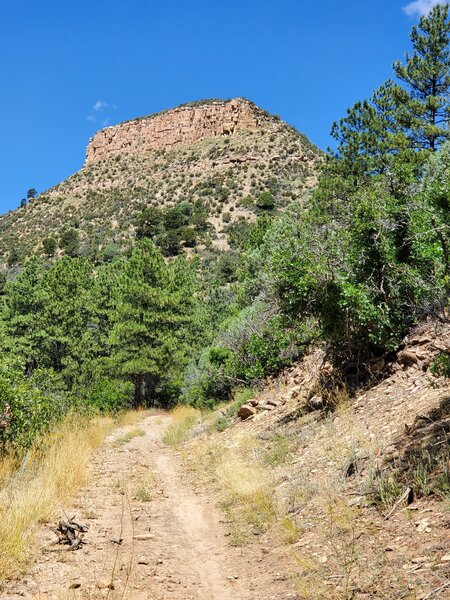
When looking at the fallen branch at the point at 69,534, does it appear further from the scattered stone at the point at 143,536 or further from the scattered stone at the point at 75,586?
the scattered stone at the point at 75,586

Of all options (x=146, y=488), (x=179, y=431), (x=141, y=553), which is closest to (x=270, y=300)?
(x=179, y=431)

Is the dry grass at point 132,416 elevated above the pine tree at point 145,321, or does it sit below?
below

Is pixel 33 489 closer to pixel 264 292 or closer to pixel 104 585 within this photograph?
pixel 104 585

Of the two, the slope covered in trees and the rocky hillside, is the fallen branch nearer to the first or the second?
the slope covered in trees

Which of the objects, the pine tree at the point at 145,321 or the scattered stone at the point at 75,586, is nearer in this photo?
the scattered stone at the point at 75,586

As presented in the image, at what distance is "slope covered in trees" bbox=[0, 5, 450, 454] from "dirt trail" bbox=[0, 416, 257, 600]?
2.56m

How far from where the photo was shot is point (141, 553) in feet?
16.8

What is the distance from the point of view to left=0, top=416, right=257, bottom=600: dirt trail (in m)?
4.19

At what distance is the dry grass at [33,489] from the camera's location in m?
4.61

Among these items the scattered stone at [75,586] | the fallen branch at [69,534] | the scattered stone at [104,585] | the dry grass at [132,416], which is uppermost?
the fallen branch at [69,534]

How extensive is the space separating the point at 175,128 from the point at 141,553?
10357cm

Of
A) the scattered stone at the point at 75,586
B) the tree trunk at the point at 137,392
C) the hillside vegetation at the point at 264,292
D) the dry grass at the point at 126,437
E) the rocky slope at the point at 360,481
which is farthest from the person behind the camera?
the tree trunk at the point at 137,392

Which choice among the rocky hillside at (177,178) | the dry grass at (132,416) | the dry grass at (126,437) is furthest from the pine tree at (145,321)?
the rocky hillside at (177,178)

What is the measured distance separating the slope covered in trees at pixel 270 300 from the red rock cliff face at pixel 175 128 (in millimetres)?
68548
